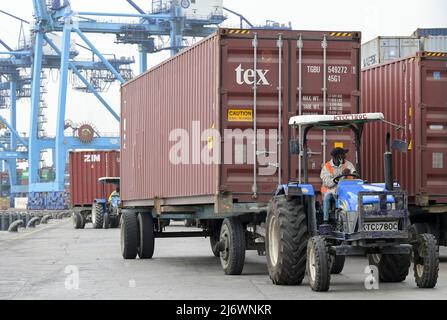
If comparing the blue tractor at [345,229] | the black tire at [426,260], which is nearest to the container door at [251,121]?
the blue tractor at [345,229]

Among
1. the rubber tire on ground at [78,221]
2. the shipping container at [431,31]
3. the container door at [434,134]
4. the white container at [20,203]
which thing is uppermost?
the shipping container at [431,31]

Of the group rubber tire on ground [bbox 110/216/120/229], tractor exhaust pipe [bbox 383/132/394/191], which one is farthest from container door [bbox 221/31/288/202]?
rubber tire on ground [bbox 110/216/120/229]

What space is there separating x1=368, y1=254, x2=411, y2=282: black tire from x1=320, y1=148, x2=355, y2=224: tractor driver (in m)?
1.42

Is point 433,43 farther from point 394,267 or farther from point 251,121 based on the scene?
point 394,267

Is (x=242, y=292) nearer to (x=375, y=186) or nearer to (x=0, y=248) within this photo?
(x=375, y=186)

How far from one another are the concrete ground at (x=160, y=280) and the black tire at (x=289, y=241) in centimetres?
20

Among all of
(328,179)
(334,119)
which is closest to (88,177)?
(334,119)

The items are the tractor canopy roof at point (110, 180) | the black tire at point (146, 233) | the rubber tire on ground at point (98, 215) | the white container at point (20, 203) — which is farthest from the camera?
the white container at point (20, 203)

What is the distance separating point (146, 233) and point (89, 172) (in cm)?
2609

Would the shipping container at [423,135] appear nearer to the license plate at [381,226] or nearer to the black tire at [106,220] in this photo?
the license plate at [381,226]

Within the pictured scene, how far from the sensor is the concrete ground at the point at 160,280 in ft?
40.1

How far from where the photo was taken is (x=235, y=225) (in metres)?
15.2

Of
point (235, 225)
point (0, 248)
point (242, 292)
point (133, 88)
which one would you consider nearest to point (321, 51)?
point (235, 225)

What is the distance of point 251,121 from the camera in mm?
14695
